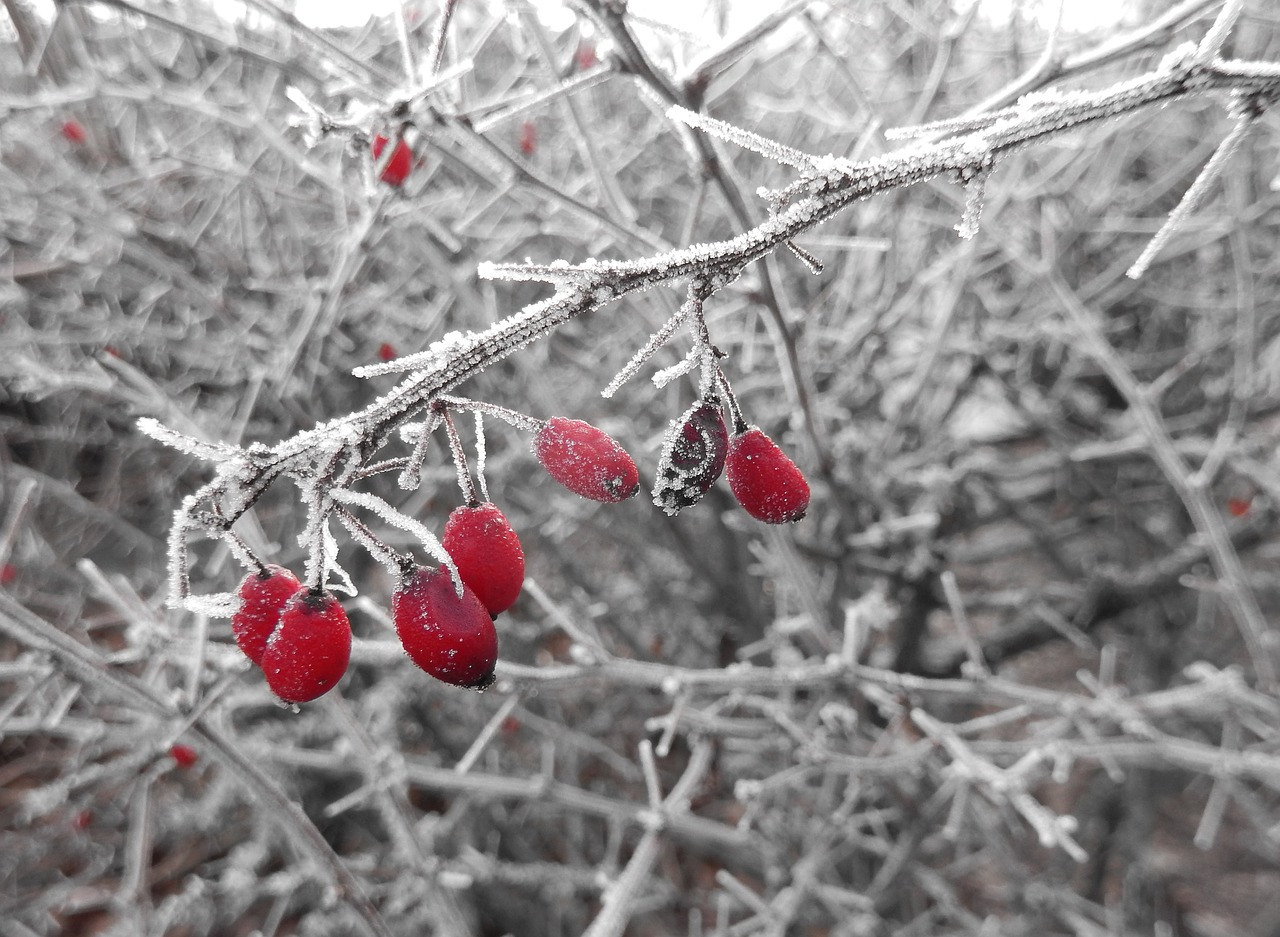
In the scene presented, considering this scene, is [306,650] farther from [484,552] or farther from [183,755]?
[183,755]

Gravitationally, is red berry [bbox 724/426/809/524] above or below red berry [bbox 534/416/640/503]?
above

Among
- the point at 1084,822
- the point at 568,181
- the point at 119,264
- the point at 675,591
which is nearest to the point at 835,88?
the point at 568,181

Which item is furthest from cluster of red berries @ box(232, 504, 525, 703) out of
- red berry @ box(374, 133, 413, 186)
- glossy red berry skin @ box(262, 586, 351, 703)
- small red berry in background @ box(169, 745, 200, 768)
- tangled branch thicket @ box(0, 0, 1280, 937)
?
small red berry in background @ box(169, 745, 200, 768)

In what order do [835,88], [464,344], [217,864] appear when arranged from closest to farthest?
[464,344] → [217,864] → [835,88]

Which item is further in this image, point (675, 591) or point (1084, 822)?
point (1084, 822)

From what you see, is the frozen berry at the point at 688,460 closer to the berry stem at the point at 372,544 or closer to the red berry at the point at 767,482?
the red berry at the point at 767,482

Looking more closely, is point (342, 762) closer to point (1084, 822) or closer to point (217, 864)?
point (217, 864)

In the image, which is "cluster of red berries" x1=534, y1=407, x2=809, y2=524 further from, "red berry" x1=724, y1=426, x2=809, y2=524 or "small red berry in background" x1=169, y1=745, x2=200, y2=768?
"small red berry in background" x1=169, y1=745, x2=200, y2=768

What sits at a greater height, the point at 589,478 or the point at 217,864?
the point at 589,478
